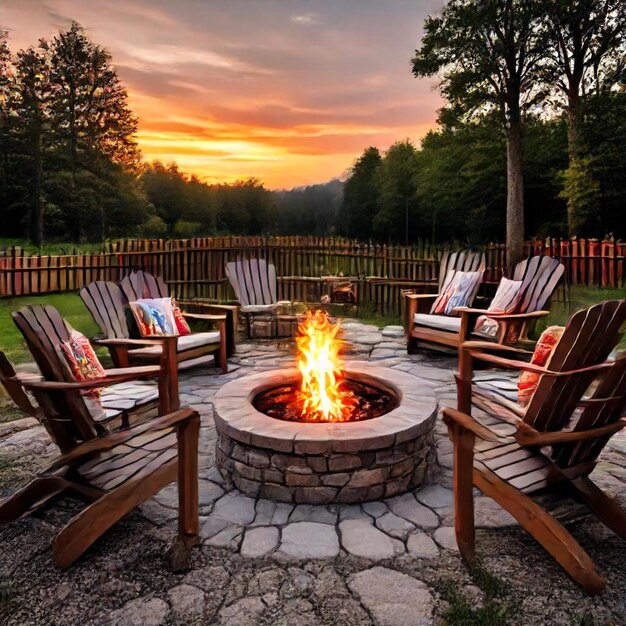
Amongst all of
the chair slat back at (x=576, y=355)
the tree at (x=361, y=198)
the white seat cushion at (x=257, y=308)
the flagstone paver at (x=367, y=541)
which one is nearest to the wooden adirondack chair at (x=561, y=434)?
the chair slat back at (x=576, y=355)

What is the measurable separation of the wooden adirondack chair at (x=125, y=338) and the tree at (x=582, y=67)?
12310mm

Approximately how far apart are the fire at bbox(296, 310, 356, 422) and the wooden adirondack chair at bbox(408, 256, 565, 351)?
185cm

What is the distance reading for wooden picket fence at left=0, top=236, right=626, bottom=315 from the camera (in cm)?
907

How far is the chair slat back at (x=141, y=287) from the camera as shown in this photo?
202 inches

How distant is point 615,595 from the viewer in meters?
1.93

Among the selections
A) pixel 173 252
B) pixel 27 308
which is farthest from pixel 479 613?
pixel 173 252

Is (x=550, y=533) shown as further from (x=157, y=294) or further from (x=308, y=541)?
(x=157, y=294)

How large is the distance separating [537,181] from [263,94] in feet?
47.7

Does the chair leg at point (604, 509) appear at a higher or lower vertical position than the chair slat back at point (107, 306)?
lower

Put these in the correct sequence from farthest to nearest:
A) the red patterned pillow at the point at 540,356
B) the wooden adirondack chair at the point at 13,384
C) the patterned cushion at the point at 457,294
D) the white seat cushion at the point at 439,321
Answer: the patterned cushion at the point at 457,294, the white seat cushion at the point at 439,321, the red patterned pillow at the point at 540,356, the wooden adirondack chair at the point at 13,384

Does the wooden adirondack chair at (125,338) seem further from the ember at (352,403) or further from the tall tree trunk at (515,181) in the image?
the tall tree trunk at (515,181)

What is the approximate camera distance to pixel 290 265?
36.7 ft

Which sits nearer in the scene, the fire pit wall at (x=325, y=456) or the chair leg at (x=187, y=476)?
the chair leg at (x=187, y=476)

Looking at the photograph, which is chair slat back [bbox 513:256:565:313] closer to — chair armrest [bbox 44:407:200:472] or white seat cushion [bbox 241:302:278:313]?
white seat cushion [bbox 241:302:278:313]
